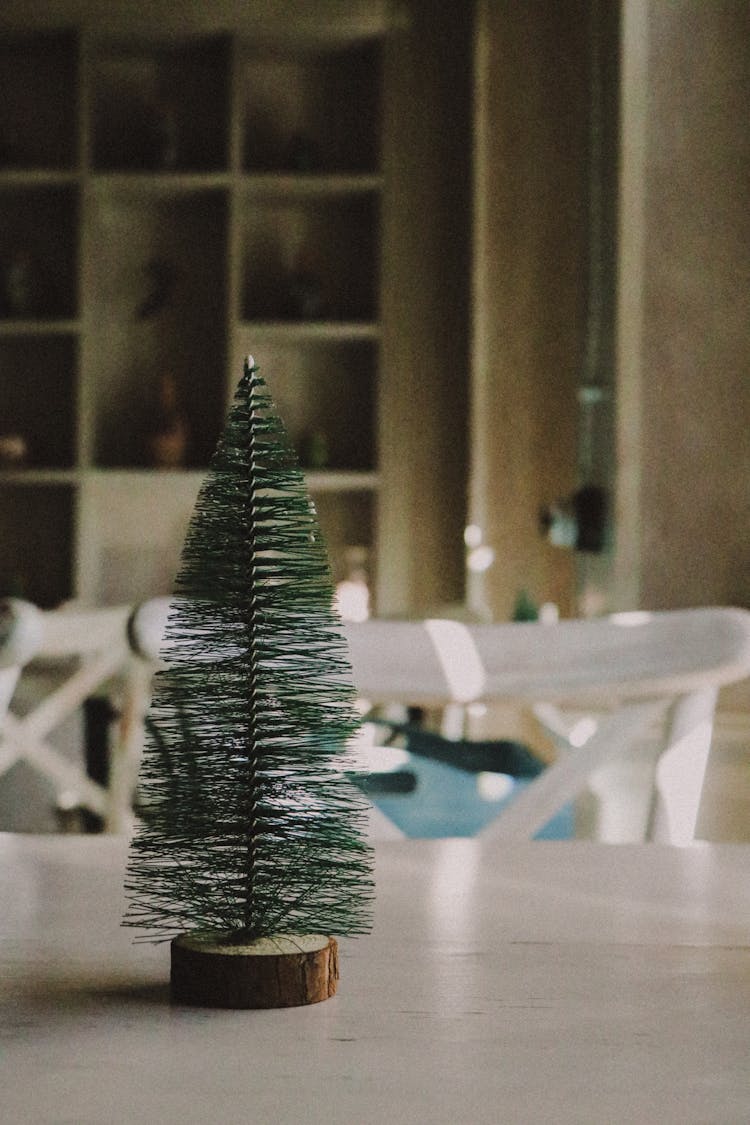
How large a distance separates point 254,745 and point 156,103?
4743 mm

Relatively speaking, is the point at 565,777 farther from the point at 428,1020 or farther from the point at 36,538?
the point at 36,538

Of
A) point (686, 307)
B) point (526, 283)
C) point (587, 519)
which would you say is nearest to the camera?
point (686, 307)

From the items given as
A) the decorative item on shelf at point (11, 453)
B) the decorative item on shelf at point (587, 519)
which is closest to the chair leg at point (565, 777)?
the decorative item on shelf at point (587, 519)

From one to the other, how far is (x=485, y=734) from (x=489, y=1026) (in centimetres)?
381

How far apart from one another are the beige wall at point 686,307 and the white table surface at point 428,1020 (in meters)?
1.53

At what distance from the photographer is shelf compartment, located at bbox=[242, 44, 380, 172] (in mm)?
4953

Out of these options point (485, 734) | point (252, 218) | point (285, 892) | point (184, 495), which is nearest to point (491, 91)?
point (252, 218)

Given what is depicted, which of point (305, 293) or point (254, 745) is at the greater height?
point (305, 293)

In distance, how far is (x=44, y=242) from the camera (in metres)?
4.92

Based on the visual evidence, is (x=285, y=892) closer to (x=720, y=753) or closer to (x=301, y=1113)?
(x=301, y=1113)

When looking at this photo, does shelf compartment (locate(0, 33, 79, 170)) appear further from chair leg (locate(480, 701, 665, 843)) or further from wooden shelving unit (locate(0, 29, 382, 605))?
chair leg (locate(480, 701, 665, 843))

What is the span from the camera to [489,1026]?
1.67 feet

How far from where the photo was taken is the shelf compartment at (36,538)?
4930mm

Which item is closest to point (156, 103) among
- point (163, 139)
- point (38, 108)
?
point (163, 139)
